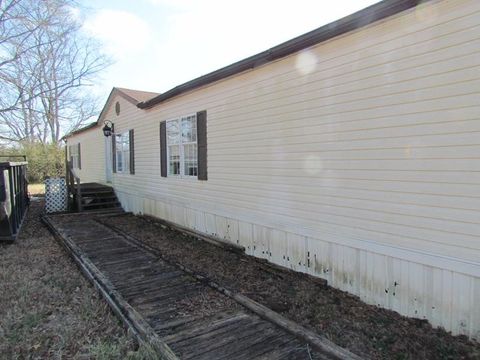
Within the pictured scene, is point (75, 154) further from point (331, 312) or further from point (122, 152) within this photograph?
point (331, 312)

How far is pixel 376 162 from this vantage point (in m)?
3.90

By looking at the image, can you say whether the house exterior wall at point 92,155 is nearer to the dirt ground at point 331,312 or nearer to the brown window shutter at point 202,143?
the brown window shutter at point 202,143

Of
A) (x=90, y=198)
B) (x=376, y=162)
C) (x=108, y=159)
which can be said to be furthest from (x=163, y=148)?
(x=376, y=162)

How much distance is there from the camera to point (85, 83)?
2225 cm

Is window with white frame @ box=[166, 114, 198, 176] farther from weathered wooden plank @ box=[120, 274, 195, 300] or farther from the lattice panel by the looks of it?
the lattice panel

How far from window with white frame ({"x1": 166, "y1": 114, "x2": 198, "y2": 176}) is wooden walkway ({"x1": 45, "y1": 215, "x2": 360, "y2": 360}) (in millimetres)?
2330

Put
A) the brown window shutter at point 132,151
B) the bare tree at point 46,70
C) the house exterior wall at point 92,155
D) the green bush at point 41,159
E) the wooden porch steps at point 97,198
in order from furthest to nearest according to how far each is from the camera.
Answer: the green bush at point 41,159, the bare tree at point 46,70, the house exterior wall at point 92,155, the wooden porch steps at point 97,198, the brown window shutter at point 132,151

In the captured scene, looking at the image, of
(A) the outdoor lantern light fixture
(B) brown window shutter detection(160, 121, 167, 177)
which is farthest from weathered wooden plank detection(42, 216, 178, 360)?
(A) the outdoor lantern light fixture

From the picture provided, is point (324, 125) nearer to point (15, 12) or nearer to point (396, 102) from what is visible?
point (396, 102)

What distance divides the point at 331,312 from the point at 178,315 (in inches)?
66.6

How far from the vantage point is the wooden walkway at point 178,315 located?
117 inches

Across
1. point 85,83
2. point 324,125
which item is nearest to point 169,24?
point 324,125

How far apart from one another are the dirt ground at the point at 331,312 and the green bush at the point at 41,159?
21.0 metres

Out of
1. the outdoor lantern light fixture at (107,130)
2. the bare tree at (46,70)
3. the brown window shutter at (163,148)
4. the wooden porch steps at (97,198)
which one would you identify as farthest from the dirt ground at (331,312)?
the bare tree at (46,70)
